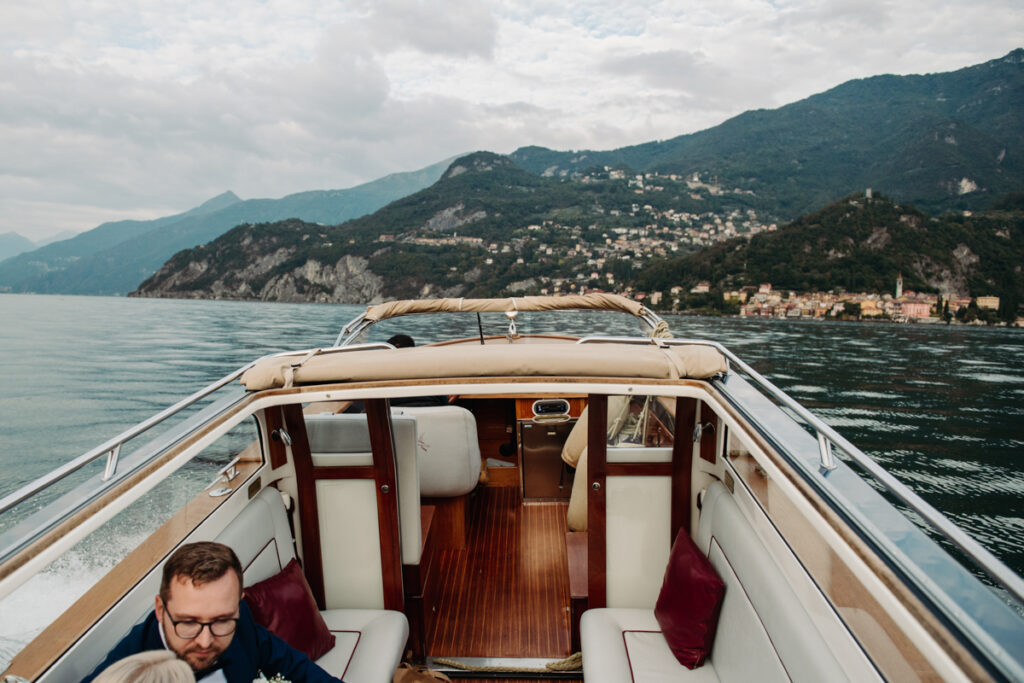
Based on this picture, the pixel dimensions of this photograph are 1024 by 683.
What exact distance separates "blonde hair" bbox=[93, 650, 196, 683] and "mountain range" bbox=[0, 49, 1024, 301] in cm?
3854

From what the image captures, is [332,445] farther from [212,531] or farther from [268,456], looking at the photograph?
[212,531]

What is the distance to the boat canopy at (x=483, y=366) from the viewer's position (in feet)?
5.56

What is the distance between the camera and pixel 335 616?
7.02 ft

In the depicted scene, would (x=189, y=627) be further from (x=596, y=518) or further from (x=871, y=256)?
(x=871, y=256)

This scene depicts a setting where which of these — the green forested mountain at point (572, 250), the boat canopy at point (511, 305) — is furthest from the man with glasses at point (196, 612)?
the green forested mountain at point (572, 250)

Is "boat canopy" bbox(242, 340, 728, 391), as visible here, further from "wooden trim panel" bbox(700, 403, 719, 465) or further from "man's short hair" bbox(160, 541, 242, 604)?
"man's short hair" bbox(160, 541, 242, 604)

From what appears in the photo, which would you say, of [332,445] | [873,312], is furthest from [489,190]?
[332,445]

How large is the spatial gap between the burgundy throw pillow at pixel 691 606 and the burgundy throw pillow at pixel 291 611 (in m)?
1.18

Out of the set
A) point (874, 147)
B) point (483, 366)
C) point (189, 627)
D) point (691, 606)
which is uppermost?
point (874, 147)

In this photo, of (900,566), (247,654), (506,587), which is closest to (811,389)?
(506,587)

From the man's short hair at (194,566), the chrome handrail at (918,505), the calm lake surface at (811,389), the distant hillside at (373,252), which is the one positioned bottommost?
the calm lake surface at (811,389)

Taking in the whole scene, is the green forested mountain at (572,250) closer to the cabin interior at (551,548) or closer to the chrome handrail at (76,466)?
the cabin interior at (551,548)

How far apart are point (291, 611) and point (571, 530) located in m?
1.36

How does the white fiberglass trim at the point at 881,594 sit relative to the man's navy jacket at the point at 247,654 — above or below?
above
